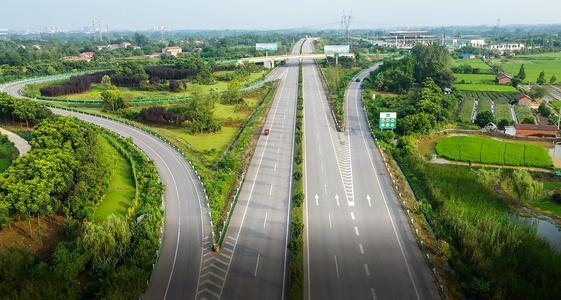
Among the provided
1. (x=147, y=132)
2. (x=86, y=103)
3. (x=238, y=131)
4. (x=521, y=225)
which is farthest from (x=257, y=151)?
(x=86, y=103)

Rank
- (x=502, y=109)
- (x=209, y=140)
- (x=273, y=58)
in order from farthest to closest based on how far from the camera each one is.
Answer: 1. (x=273, y=58)
2. (x=502, y=109)
3. (x=209, y=140)

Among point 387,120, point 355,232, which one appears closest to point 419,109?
point 387,120

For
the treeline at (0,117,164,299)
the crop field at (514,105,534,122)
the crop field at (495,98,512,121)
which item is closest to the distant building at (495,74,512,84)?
the crop field at (495,98,512,121)

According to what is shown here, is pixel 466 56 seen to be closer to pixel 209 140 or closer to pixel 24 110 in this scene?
pixel 209 140

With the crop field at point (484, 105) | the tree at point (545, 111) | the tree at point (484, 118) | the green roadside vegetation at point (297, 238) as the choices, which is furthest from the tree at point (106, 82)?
the tree at point (545, 111)

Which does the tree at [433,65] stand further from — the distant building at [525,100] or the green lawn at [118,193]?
the green lawn at [118,193]

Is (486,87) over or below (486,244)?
over

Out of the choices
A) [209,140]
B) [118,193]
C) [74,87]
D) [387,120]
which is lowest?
[118,193]
